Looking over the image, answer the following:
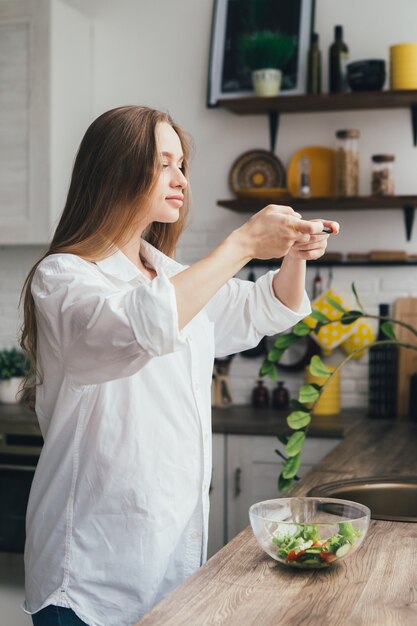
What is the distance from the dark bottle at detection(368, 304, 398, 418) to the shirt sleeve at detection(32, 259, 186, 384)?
2376mm

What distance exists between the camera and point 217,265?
163 cm

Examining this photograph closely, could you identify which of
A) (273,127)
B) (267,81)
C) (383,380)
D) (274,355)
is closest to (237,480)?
(383,380)

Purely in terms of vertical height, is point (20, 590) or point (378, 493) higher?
point (378, 493)

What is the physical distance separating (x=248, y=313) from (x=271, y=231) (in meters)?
0.49

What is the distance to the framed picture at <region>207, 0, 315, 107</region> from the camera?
4.06 m

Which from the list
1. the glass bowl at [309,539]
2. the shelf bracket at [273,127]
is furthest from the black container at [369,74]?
the glass bowl at [309,539]

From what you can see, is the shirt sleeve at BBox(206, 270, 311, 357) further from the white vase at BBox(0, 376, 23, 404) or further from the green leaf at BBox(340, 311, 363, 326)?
the white vase at BBox(0, 376, 23, 404)

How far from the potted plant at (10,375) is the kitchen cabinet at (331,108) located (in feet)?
4.06

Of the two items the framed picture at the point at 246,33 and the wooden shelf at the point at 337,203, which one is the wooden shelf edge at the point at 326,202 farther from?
the framed picture at the point at 246,33

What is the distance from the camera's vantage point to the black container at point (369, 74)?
12.4 feet

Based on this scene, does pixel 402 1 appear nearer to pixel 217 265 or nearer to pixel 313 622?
pixel 217 265

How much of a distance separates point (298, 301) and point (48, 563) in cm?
82

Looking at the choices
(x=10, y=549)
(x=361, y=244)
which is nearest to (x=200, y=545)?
(x=10, y=549)

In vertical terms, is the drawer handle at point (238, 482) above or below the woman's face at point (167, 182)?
below
